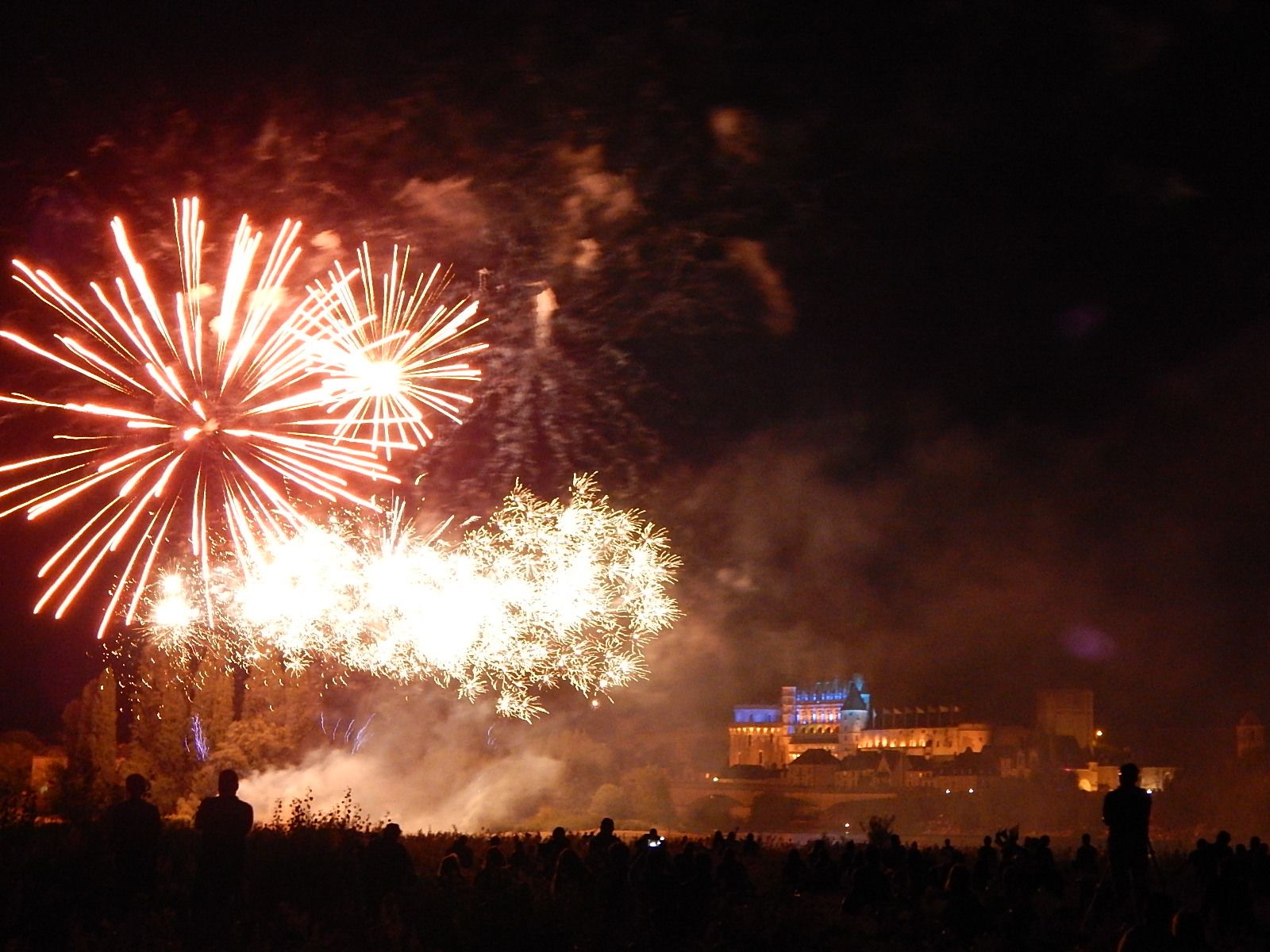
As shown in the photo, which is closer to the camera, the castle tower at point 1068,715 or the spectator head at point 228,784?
the spectator head at point 228,784

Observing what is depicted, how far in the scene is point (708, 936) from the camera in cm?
1137

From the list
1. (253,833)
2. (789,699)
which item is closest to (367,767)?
(253,833)

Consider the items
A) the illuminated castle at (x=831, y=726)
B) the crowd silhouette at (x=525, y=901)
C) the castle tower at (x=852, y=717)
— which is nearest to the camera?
the crowd silhouette at (x=525, y=901)

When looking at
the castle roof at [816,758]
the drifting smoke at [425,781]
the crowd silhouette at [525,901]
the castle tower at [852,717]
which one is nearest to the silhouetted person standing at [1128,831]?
the crowd silhouette at [525,901]

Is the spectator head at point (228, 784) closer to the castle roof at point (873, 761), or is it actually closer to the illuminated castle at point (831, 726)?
the castle roof at point (873, 761)

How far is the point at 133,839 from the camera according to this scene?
1085cm

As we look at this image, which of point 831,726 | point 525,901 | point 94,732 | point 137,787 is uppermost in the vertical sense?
point 831,726

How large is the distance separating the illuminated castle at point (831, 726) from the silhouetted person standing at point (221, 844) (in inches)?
3801

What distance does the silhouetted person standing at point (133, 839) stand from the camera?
35.5 ft

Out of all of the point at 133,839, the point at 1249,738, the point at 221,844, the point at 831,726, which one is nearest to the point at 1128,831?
the point at 221,844

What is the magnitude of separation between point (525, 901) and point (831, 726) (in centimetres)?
10587

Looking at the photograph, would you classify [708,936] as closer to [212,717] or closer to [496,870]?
[496,870]

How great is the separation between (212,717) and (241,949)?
3848cm

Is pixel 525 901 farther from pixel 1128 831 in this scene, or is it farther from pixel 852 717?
pixel 852 717
